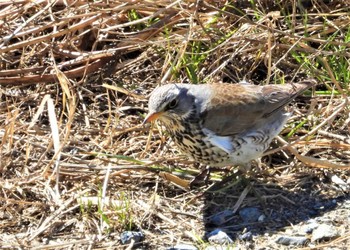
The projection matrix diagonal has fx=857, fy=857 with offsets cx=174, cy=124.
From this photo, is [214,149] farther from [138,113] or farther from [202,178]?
[138,113]

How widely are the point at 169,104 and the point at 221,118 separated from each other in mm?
417

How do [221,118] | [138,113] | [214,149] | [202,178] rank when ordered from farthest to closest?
[138,113] → [202,178] → [221,118] → [214,149]

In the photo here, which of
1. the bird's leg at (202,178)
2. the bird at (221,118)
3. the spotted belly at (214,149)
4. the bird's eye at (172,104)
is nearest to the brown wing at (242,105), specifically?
the bird at (221,118)

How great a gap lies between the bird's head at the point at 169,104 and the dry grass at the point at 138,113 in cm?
50

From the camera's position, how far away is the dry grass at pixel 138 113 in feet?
19.1

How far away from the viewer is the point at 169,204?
5977mm

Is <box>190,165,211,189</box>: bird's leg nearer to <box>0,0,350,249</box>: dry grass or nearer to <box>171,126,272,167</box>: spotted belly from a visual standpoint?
<box>0,0,350,249</box>: dry grass

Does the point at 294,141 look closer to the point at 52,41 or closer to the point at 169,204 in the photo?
the point at 169,204

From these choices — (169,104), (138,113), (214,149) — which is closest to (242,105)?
(214,149)

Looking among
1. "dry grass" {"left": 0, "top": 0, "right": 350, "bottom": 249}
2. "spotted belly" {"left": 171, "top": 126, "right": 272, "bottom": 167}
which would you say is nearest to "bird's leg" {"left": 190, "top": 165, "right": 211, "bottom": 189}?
"dry grass" {"left": 0, "top": 0, "right": 350, "bottom": 249}

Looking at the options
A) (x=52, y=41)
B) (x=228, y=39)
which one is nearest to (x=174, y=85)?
(x=228, y=39)

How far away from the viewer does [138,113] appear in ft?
23.1

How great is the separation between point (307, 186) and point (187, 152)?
0.91m

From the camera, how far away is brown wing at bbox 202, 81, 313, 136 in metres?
6.05
